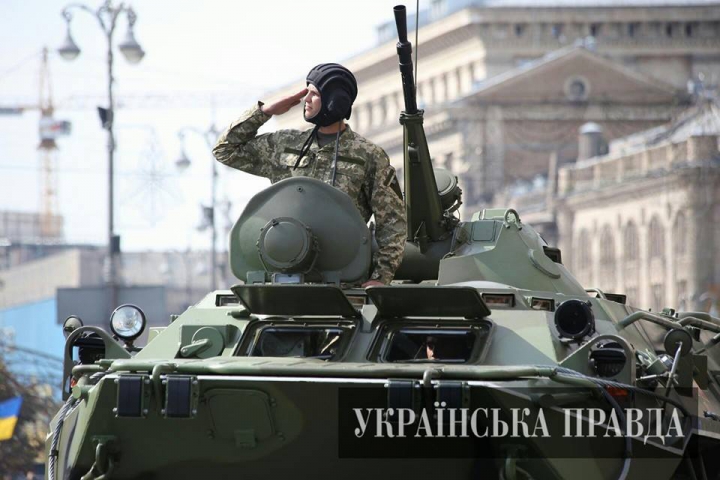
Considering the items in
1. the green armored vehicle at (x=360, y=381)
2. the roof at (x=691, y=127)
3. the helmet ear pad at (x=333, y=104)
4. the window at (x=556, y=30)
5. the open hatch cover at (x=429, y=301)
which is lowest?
the green armored vehicle at (x=360, y=381)

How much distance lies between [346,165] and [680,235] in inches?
2174

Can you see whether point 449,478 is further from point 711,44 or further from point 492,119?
point 711,44

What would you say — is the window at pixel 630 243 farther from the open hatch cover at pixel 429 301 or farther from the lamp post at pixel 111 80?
the open hatch cover at pixel 429 301

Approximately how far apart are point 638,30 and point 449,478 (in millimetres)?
97649

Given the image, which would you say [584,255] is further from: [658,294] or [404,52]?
[404,52]

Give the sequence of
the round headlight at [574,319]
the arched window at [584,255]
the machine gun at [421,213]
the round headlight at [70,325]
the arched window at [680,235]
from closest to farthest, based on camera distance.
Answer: the round headlight at [574,319] → the round headlight at [70,325] → the machine gun at [421,213] → the arched window at [680,235] → the arched window at [584,255]

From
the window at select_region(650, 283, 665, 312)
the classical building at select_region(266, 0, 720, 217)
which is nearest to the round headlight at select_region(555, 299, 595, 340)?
the window at select_region(650, 283, 665, 312)

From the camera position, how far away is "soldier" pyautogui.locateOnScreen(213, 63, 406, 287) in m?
13.6

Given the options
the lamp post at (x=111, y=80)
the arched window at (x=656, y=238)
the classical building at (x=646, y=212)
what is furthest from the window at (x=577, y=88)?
the lamp post at (x=111, y=80)

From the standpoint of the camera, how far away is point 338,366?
444 inches

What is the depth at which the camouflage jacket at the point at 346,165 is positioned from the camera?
13.7 meters

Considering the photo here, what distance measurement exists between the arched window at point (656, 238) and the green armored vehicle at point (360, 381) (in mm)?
55568

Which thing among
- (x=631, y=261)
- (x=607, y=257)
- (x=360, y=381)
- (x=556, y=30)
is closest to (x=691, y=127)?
(x=631, y=261)

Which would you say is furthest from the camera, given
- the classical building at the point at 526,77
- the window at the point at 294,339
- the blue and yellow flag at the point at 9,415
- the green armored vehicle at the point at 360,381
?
the classical building at the point at 526,77
